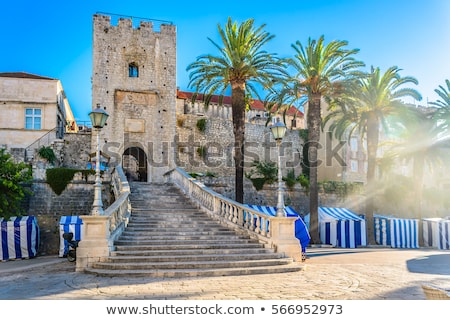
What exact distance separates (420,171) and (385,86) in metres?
6.73

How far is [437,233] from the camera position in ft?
85.1

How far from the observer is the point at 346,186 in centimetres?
3061

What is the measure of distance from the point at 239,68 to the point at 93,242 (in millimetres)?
12301

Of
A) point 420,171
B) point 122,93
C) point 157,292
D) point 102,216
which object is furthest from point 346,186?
point 157,292

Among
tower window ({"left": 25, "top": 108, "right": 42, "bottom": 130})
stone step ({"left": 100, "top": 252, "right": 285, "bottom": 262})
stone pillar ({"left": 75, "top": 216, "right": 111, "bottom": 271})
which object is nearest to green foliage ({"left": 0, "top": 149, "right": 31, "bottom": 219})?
stone pillar ({"left": 75, "top": 216, "right": 111, "bottom": 271})

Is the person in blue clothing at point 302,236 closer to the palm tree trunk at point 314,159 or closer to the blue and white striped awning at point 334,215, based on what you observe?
the palm tree trunk at point 314,159

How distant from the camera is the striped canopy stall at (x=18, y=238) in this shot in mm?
18359

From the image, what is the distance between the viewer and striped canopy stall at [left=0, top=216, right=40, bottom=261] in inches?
723

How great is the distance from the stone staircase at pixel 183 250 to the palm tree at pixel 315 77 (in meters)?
8.57

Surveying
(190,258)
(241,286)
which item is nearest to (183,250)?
(190,258)

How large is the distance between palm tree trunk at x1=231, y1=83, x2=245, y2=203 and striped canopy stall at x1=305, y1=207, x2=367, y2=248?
632 cm
